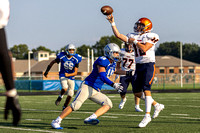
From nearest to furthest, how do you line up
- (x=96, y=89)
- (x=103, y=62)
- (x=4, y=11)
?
1. (x=4, y=11)
2. (x=103, y=62)
3. (x=96, y=89)

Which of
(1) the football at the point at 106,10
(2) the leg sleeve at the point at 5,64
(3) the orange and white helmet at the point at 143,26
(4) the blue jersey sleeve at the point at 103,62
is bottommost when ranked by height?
(4) the blue jersey sleeve at the point at 103,62

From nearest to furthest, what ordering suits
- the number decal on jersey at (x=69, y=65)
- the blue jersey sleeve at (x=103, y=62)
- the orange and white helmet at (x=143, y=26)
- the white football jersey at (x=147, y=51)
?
the blue jersey sleeve at (x=103, y=62) → the white football jersey at (x=147, y=51) → the orange and white helmet at (x=143, y=26) → the number decal on jersey at (x=69, y=65)

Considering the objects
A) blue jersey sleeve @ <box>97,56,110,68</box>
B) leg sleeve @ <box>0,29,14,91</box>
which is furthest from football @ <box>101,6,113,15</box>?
leg sleeve @ <box>0,29,14,91</box>

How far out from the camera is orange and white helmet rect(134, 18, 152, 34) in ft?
22.5

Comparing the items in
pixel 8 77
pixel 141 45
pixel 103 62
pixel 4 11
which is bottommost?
pixel 103 62

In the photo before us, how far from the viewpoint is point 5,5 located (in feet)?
6.29

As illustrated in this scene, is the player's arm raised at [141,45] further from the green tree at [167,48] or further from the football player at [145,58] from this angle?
the green tree at [167,48]

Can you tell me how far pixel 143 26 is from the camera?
6.84m

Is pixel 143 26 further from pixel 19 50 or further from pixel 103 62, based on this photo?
pixel 19 50

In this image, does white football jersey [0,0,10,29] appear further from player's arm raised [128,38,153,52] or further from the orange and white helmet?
the orange and white helmet

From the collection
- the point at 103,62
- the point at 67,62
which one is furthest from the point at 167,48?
the point at 103,62

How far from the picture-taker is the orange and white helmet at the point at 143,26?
6.85 metres

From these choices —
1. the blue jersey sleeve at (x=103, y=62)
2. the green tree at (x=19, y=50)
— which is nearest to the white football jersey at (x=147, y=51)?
the blue jersey sleeve at (x=103, y=62)

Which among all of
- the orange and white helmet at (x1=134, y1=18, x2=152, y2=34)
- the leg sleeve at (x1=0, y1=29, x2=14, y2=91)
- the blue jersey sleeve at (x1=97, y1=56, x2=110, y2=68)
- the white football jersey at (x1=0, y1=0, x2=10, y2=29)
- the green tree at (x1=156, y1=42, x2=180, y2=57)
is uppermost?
the orange and white helmet at (x1=134, y1=18, x2=152, y2=34)
